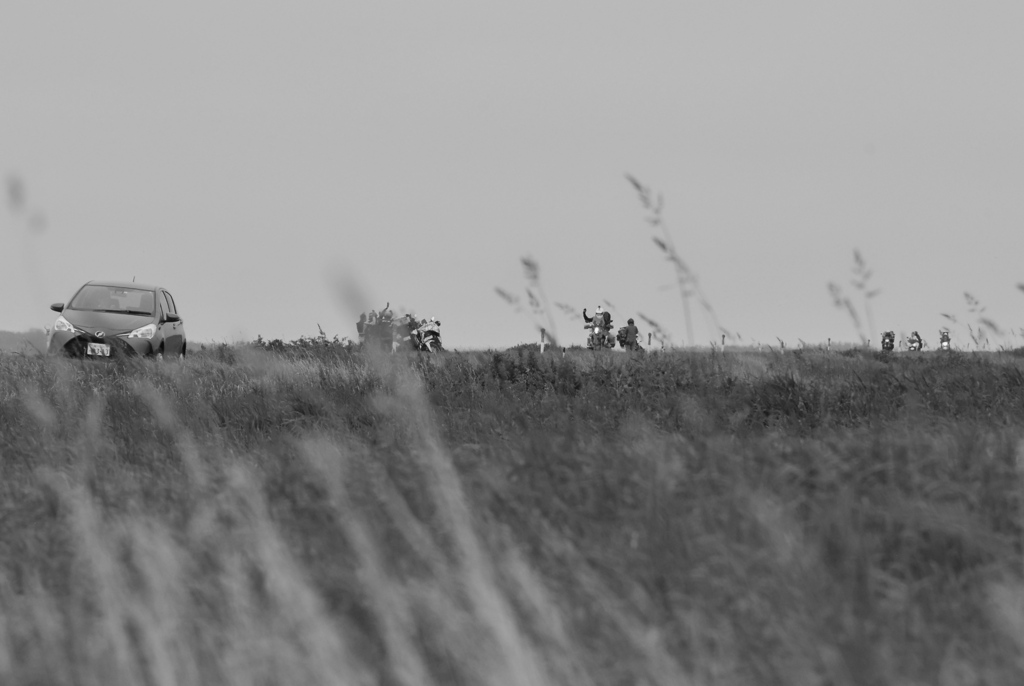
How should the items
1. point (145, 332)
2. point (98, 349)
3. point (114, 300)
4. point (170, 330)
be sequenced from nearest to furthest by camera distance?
point (98, 349), point (145, 332), point (114, 300), point (170, 330)

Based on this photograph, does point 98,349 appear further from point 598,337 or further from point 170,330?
point 598,337

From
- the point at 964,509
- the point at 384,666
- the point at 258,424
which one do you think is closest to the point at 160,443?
the point at 258,424

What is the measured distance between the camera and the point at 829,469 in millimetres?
5195

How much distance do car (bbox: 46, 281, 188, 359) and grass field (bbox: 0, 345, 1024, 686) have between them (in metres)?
11.4

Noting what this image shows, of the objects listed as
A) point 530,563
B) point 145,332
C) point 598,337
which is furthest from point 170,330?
point 530,563

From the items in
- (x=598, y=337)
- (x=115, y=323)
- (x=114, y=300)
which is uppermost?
(x=114, y=300)

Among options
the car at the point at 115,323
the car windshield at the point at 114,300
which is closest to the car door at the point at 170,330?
the car at the point at 115,323

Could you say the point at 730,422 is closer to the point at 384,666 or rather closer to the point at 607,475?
the point at 607,475

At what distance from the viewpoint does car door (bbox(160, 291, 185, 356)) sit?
19.5 metres

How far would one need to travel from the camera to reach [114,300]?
63.7ft

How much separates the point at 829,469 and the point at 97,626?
125 inches

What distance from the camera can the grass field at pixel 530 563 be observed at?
380 centimetres

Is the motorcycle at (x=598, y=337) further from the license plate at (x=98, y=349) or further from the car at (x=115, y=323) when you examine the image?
the license plate at (x=98, y=349)

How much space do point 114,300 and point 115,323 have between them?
88 centimetres
